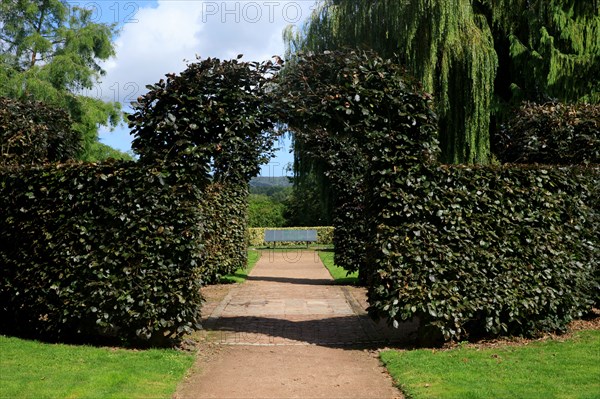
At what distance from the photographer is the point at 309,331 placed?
33.2ft

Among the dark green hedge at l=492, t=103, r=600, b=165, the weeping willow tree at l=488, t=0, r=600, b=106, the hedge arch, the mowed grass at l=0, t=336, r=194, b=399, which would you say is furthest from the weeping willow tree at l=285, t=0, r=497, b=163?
the mowed grass at l=0, t=336, r=194, b=399

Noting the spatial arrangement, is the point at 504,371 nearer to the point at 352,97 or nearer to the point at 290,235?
the point at 352,97

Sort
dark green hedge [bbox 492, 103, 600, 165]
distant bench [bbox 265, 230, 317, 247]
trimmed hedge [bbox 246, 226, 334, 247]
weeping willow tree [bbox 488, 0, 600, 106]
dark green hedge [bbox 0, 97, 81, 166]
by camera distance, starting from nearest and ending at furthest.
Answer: dark green hedge [bbox 0, 97, 81, 166], dark green hedge [bbox 492, 103, 600, 165], weeping willow tree [bbox 488, 0, 600, 106], distant bench [bbox 265, 230, 317, 247], trimmed hedge [bbox 246, 226, 334, 247]

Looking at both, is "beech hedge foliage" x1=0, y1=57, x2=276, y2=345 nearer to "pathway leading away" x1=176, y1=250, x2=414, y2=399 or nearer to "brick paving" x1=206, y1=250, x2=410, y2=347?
"pathway leading away" x1=176, y1=250, x2=414, y2=399

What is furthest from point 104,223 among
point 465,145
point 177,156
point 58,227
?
point 465,145

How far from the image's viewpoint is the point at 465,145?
49.1ft

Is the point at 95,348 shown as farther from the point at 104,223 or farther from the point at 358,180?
the point at 358,180

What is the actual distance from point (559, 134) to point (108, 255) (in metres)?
7.61

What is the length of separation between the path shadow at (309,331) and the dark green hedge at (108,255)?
145cm

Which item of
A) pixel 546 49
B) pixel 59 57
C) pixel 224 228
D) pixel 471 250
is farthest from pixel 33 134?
pixel 59 57

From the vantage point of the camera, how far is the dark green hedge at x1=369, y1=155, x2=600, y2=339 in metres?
8.21

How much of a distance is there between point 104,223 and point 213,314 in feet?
13.8

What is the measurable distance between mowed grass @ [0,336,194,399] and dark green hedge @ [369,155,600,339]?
2.95 m

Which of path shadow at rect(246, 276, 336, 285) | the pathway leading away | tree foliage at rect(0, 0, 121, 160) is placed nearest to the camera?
the pathway leading away
